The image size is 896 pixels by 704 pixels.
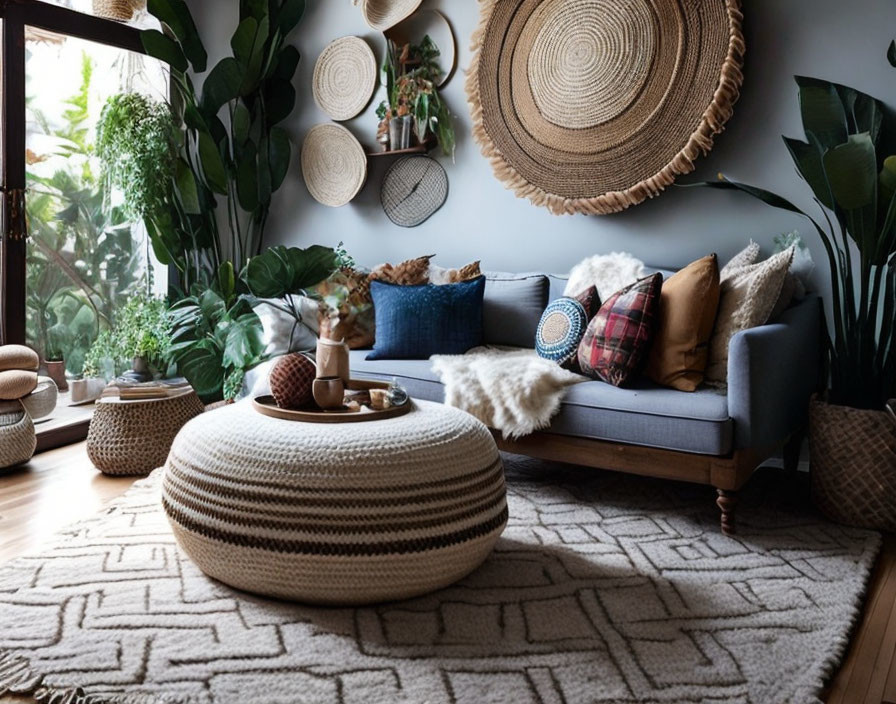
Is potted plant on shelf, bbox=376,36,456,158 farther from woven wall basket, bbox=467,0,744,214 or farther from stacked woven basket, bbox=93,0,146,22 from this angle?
stacked woven basket, bbox=93,0,146,22

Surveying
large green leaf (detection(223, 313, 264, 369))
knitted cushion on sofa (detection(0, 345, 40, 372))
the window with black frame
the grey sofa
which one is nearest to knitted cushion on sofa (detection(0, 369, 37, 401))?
knitted cushion on sofa (detection(0, 345, 40, 372))

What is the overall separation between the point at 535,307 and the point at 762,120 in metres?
1.14

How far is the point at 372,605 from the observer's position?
187 cm

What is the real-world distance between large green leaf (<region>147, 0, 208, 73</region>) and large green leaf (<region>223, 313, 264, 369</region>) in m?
1.42

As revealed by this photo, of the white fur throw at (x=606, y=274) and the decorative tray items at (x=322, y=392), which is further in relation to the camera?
the white fur throw at (x=606, y=274)

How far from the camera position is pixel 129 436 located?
3.01m

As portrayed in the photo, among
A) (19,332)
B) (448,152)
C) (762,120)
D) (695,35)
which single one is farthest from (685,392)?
(19,332)

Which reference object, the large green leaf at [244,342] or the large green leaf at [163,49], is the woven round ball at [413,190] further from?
the large green leaf at [163,49]

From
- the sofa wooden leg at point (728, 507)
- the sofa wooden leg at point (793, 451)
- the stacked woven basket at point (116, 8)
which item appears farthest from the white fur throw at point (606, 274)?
the stacked woven basket at point (116, 8)

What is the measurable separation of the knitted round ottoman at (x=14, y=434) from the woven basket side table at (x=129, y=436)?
0.72ft

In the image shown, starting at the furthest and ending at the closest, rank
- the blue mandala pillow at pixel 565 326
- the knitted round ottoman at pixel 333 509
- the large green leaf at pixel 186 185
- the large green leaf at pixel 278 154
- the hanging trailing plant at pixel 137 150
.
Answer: the large green leaf at pixel 278 154 → the large green leaf at pixel 186 185 → the hanging trailing plant at pixel 137 150 → the blue mandala pillow at pixel 565 326 → the knitted round ottoman at pixel 333 509

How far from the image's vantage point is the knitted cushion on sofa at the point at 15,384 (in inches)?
115

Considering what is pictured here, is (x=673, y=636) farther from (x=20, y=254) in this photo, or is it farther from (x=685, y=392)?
(x=20, y=254)

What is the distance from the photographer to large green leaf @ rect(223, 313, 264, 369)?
3.42 meters
